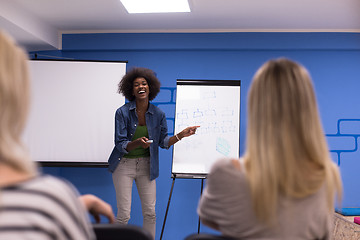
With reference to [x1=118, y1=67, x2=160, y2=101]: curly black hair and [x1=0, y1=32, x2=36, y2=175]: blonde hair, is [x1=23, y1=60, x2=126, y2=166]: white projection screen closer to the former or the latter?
[x1=118, y1=67, x2=160, y2=101]: curly black hair

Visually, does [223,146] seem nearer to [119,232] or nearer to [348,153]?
[348,153]

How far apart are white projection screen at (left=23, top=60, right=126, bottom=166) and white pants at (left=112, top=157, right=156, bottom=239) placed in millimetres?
842

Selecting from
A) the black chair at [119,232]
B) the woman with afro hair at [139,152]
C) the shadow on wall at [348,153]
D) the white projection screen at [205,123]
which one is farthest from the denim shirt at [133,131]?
the black chair at [119,232]

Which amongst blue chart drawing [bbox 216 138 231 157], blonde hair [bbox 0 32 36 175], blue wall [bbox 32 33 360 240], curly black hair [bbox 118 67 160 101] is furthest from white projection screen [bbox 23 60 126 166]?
blonde hair [bbox 0 32 36 175]

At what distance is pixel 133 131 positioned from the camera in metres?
3.46

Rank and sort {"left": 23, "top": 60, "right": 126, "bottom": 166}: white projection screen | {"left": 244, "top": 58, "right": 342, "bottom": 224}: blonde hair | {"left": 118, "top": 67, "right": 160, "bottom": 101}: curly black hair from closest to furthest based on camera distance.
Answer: {"left": 244, "top": 58, "right": 342, "bottom": 224}: blonde hair → {"left": 118, "top": 67, "right": 160, "bottom": 101}: curly black hair → {"left": 23, "top": 60, "right": 126, "bottom": 166}: white projection screen

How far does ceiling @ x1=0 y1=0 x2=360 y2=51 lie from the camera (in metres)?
3.58

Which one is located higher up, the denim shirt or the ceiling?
the ceiling

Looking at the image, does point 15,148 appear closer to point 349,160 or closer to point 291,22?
point 291,22

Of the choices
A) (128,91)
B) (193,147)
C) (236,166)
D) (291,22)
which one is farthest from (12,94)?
(291,22)

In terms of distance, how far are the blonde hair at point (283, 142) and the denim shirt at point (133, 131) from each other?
2319 millimetres

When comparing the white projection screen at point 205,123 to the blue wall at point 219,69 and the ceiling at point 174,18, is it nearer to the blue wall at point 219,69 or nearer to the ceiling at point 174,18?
the blue wall at point 219,69

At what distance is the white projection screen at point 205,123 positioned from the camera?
12.8 feet

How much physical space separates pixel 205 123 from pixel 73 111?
1.54 meters
